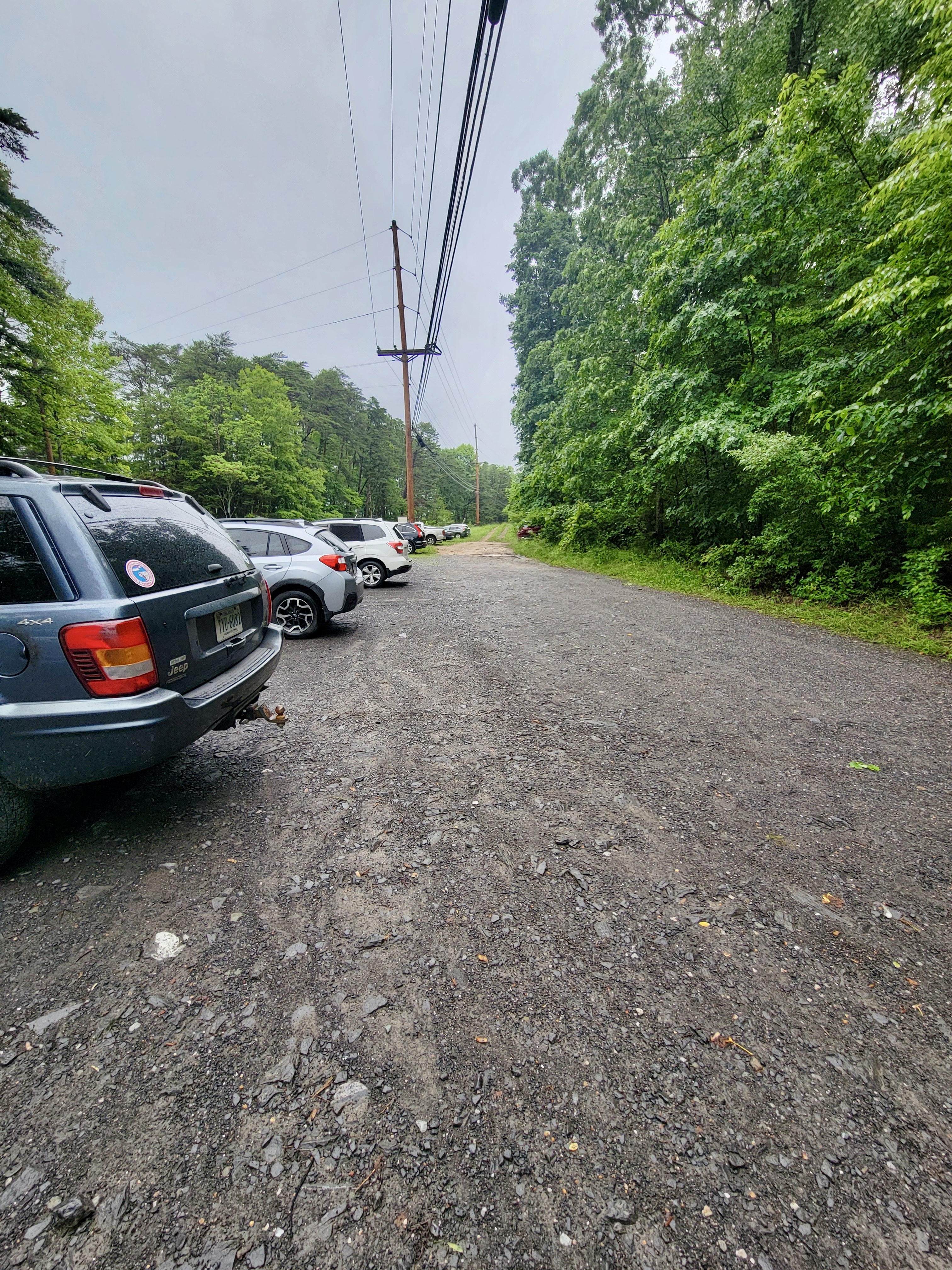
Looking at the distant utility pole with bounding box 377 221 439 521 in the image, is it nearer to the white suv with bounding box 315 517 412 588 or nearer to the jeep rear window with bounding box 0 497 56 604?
the white suv with bounding box 315 517 412 588

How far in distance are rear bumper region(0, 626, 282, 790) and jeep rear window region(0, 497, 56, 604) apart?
459 millimetres

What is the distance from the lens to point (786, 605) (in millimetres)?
7598

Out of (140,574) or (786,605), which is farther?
(786,605)

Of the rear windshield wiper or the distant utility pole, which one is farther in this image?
the distant utility pole

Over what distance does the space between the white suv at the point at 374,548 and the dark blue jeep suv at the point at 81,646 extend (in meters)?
8.83

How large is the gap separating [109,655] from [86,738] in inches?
14.4

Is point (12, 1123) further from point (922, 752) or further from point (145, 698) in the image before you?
point (922, 752)

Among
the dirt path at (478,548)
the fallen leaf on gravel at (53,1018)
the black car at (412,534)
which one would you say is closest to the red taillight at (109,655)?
the fallen leaf on gravel at (53,1018)

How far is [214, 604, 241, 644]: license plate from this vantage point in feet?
8.69

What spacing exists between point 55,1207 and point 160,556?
2.28 metres

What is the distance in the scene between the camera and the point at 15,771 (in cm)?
195

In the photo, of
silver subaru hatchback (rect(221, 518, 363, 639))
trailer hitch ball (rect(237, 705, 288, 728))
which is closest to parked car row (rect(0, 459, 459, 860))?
trailer hitch ball (rect(237, 705, 288, 728))

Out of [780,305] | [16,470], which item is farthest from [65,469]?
[780,305]

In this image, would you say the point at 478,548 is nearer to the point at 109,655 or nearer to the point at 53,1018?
the point at 109,655
